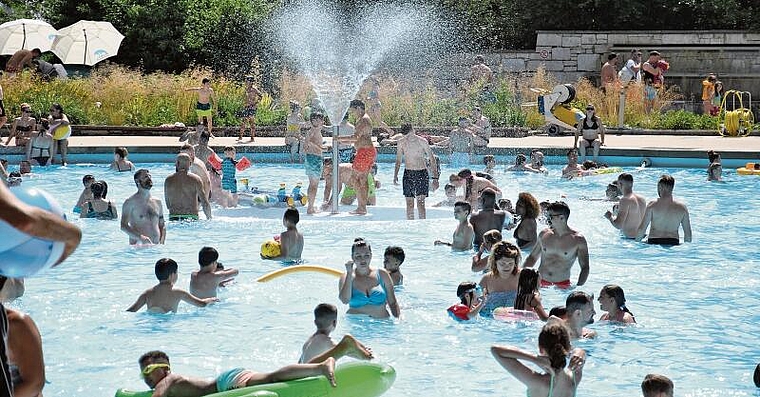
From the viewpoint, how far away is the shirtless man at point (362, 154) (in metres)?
13.2

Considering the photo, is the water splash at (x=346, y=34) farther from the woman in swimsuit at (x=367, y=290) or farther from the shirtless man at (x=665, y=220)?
the woman in swimsuit at (x=367, y=290)

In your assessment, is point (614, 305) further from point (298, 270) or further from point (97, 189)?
point (97, 189)

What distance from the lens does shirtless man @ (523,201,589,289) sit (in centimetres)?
921

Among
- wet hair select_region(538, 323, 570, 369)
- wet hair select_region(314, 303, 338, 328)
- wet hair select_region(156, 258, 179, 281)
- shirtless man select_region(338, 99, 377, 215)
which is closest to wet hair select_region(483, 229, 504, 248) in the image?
wet hair select_region(156, 258, 179, 281)

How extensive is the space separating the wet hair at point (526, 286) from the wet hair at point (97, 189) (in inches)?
243

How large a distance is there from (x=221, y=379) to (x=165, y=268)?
3243mm

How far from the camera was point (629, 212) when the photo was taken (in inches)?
476

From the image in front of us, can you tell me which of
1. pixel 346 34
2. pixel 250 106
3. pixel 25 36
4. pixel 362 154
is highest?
pixel 346 34

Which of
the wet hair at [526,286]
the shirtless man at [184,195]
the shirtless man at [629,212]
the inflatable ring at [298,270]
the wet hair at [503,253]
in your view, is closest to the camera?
the wet hair at [526,286]

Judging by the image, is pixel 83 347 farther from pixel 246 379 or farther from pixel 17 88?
pixel 17 88

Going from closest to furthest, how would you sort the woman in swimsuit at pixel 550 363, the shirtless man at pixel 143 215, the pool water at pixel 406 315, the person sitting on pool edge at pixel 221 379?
the person sitting on pool edge at pixel 221 379 < the woman in swimsuit at pixel 550 363 < the pool water at pixel 406 315 < the shirtless man at pixel 143 215

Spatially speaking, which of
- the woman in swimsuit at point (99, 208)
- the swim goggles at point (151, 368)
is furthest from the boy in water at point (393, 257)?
the woman in swimsuit at point (99, 208)

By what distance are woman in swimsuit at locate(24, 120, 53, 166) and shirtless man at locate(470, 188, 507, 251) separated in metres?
10.4

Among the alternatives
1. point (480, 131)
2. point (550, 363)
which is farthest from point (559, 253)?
point (480, 131)
